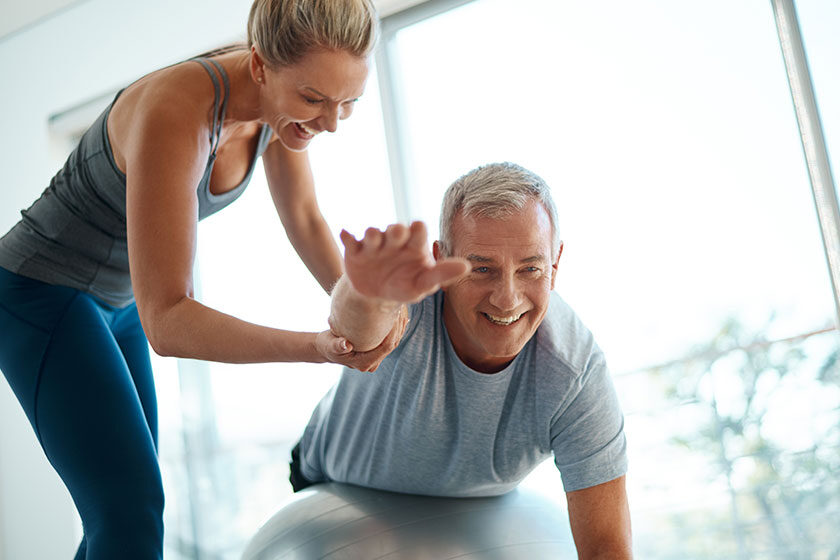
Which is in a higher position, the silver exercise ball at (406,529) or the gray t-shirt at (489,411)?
the gray t-shirt at (489,411)

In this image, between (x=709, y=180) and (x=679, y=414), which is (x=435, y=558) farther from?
(x=709, y=180)

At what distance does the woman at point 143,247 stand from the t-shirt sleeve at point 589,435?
51 cm

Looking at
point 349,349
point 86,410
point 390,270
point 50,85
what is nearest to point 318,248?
point 86,410

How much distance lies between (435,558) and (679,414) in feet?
4.10

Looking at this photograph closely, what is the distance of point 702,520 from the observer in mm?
2254

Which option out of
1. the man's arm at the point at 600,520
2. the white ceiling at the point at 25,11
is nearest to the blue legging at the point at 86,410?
the man's arm at the point at 600,520

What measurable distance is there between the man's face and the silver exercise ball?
0.31 metres

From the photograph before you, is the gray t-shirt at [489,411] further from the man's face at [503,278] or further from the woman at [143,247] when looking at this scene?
the woman at [143,247]

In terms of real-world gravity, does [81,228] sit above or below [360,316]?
above

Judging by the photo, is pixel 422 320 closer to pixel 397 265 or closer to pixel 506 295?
pixel 506 295

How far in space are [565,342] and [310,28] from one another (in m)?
0.65

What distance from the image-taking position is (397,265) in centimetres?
75

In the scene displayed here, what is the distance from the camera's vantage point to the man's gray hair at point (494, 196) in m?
1.25

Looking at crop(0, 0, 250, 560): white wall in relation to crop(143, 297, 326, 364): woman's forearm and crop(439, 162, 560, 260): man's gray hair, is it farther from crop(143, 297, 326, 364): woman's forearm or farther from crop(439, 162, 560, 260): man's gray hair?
crop(143, 297, 326, 364): woman's forearm
